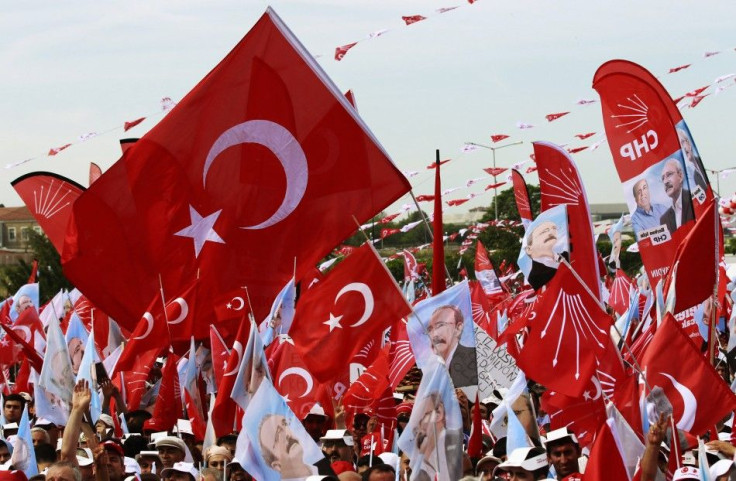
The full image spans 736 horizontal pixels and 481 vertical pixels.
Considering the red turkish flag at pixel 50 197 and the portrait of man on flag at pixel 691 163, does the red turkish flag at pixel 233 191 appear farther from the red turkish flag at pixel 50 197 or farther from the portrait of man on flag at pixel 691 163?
the red turkish flag at pixel 50 197

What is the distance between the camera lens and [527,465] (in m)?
9.13

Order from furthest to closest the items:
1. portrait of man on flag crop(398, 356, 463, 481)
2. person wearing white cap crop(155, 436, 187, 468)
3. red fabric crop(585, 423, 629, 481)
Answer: person wearing white cap crop(155, 436, 187, 468), portrait of man on flag crop(398, 356, 463, 481), red fabric crop(585, 423, 629, 481)

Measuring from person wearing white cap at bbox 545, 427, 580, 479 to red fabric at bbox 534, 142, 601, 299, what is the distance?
13.2ft

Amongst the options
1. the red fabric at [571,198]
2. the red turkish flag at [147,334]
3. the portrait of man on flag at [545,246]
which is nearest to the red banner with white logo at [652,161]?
the red fabric at [571,198]

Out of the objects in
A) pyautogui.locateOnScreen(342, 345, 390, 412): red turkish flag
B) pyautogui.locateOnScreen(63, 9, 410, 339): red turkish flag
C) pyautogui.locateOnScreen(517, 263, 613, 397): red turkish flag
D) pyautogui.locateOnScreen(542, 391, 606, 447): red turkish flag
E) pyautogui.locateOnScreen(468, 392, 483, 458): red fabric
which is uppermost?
pyautogui.locateOnScreen(63, 9, 410, 339): red turkish flag

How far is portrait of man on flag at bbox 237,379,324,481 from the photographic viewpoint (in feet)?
30.8

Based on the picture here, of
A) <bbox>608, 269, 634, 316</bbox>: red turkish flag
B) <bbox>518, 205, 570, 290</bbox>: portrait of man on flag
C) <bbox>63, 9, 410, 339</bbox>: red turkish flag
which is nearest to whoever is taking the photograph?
<bbox>63, 9, 410, 339</bbox>: red turkish flag

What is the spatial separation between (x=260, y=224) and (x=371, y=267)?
186 cm

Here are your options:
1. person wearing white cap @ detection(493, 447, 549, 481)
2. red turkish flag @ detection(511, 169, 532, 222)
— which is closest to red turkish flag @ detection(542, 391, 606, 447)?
person wearing white cap @ detection(493, 447, 549, 481)

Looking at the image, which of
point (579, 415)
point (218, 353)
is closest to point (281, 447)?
point (579, 415)

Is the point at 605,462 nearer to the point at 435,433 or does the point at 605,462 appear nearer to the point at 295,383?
the point at 435,433

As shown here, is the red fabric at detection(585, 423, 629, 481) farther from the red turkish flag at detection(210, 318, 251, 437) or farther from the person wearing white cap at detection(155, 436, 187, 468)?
the red turkish flag at detection(210, 318, 251, 437)

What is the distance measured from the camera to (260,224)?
43.3ft

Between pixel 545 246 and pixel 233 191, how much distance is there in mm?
3376
